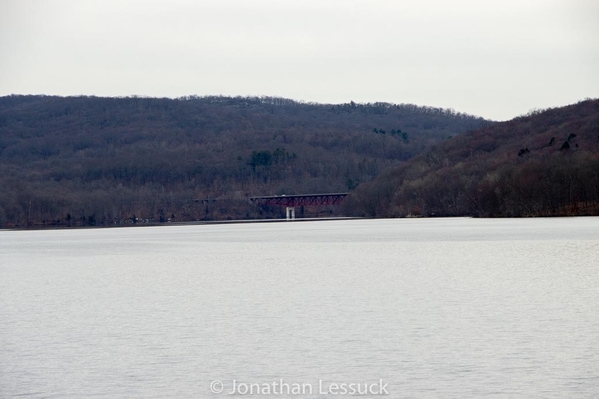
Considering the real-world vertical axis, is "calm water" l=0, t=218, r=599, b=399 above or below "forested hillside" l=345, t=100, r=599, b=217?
below

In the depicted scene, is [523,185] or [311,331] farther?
[523,185]

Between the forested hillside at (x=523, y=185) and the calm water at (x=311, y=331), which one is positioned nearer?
the calm water at (x=311, y=331)

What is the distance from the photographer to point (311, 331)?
2539cm

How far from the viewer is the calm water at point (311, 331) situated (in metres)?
19.0

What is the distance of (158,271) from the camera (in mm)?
50531

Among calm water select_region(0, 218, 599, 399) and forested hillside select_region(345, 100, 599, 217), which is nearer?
calm water select_region(0, 218, 599, 399)

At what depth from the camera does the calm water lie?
19.0 m

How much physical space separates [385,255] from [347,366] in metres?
38.9

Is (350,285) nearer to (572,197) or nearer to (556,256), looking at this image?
(556,256)

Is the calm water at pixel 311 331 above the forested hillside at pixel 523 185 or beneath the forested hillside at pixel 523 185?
beneath

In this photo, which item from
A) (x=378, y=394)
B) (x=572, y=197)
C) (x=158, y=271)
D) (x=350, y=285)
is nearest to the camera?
(x=378, y=394)

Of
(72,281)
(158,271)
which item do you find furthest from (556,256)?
(72,281)

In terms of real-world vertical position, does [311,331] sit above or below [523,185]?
below

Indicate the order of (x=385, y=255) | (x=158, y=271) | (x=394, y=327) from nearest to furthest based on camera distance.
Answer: (x=394, y=327) < (x=158, y=271) < (x=385, y=255)
